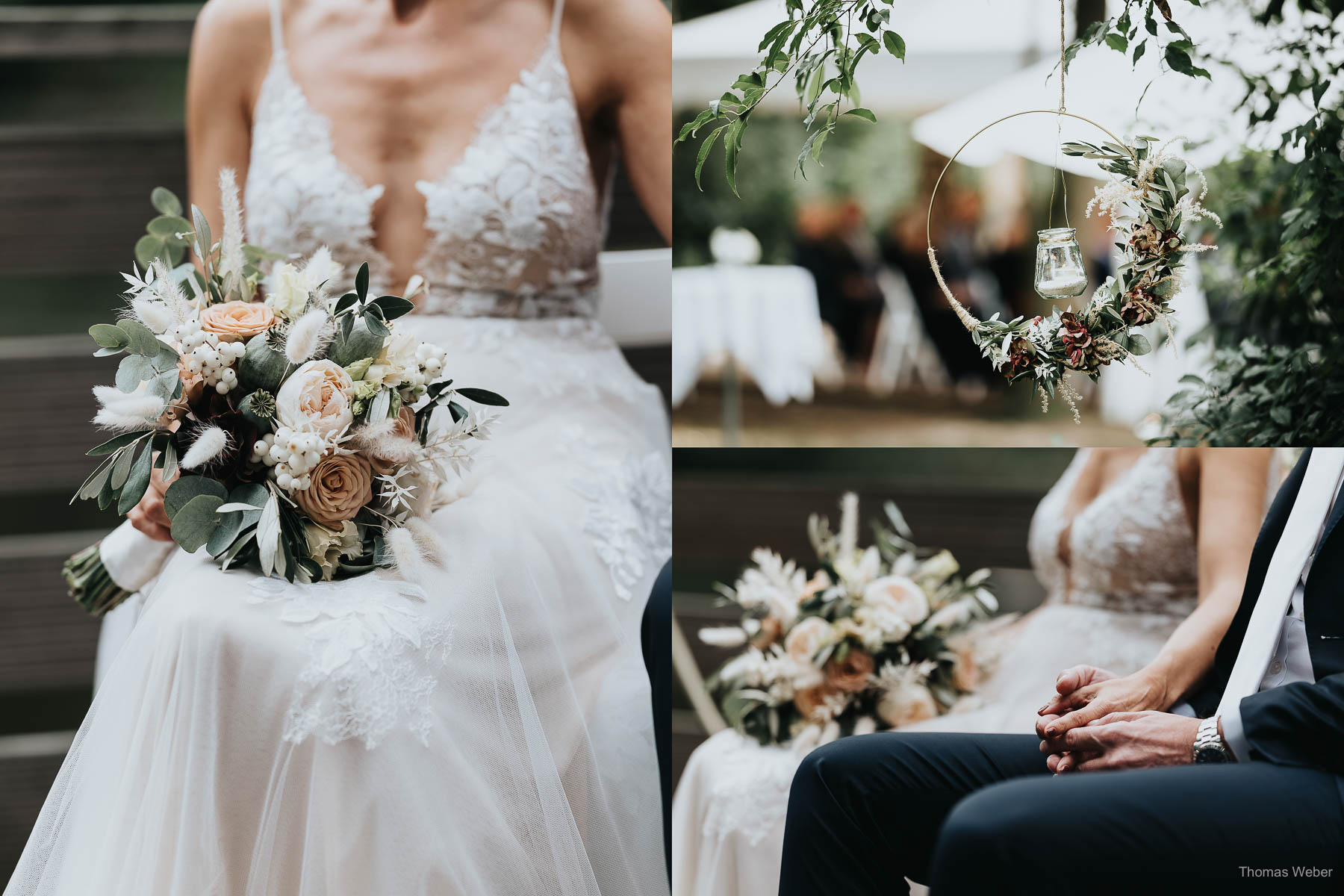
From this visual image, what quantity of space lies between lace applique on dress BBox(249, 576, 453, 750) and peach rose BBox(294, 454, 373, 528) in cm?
9

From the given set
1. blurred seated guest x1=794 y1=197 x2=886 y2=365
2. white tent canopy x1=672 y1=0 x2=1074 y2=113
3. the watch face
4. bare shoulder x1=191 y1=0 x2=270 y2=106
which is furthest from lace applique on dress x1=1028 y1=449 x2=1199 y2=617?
blurred seated guest x1=794 y1=197 x2=886 y2=365

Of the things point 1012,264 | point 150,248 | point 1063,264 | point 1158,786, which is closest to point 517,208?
point 150,248

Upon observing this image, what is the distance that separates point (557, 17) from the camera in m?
1.78

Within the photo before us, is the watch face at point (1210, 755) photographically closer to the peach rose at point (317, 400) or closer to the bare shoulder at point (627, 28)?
the peach rose at point (317, 400)

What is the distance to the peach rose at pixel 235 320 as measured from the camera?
51.9 inches

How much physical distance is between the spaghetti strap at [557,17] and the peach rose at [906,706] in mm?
1250

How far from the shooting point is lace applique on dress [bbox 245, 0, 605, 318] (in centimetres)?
171

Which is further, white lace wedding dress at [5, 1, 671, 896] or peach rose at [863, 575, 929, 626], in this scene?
peach rose at [863, 575, 929, 626]

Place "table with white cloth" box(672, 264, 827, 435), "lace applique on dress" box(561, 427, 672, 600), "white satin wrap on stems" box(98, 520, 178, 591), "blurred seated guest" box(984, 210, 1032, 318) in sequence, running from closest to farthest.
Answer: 1. "white satin wrap on stems" box(98, 520, 178, 591)
2. "lace applique on dress" box(561, 427, 672, 600)
3. "table with white cloth" box(672, 264, 827, 435)
4. "blurred seated guest" box(984, 210, 1032, 318)

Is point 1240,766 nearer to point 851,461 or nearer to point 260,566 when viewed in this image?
point 260,566

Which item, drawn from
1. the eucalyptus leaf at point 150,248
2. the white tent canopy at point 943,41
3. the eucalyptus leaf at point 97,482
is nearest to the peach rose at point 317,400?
the eucalyptus leaf at point 97,482

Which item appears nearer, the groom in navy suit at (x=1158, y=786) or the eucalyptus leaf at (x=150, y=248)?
the groom in navy suit at (x=1158, y=786)

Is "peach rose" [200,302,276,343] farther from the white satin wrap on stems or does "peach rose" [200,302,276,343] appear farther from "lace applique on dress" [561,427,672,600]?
"lace applique on dress" [561,427,672,600]

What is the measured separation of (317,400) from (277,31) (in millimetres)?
924
